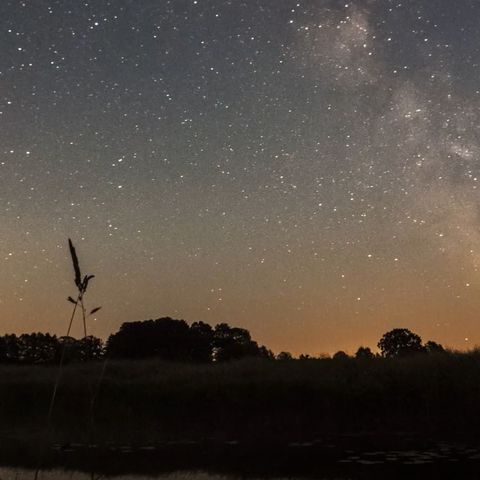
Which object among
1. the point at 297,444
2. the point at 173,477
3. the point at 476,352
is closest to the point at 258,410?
the point at 297,444

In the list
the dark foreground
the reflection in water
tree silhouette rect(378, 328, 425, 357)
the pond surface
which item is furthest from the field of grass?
tree silhouette rect(378, 328, 425, 357)

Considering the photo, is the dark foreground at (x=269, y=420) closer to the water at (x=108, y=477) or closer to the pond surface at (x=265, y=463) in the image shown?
the pond surface at (x=265, y=463)

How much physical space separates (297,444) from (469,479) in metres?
7.05

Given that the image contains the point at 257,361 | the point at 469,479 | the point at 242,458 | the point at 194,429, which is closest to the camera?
the point at 469,479

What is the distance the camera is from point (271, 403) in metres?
22.6

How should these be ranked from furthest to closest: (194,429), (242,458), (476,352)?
(476,352) → (194,429) → (242,458)

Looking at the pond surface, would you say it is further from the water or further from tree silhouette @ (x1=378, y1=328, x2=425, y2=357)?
tree silhouette @ (x1=378, y1=328, x2=425, y2=357)

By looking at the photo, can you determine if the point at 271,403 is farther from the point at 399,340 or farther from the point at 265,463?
the point at 399,340

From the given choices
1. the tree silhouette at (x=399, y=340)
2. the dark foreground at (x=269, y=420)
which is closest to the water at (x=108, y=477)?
the dark foreground at (x=269, y=420)

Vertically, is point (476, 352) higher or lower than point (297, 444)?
higher

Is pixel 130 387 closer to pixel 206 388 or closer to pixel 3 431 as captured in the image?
pixel 206 388

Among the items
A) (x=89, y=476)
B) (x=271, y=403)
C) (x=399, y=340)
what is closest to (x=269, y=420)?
(x=271, y=403)

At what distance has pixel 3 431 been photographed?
23.0m

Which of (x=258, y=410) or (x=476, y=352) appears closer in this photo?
(x=258, y=410)
